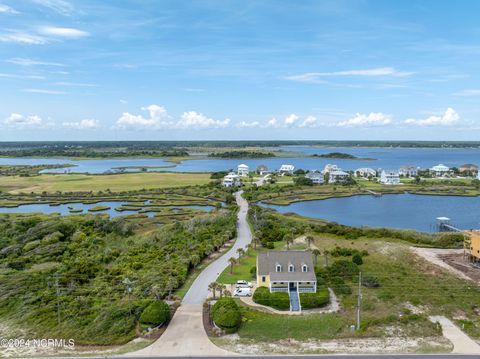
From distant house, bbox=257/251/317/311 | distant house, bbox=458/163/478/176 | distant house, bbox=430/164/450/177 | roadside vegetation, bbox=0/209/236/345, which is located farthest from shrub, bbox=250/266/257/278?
distant house, bbox=458/163/478/176

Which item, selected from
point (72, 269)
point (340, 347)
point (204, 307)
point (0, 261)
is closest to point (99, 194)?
point (0, 261)

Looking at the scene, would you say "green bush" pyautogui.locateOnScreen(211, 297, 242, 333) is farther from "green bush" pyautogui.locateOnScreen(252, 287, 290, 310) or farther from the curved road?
"green bush" pyautogui.locateOnScreen(252, 287, 290, 310)

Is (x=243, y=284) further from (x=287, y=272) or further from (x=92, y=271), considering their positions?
(x=92, y=271)

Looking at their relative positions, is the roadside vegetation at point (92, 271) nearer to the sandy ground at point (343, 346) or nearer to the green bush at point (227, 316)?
the green bush at point (227, 316)

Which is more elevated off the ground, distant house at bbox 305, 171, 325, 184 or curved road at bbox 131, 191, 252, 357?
distant house at bbox 305, 171, 325, 184

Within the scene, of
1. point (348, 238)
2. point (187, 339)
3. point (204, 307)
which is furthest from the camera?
point (348, 238)

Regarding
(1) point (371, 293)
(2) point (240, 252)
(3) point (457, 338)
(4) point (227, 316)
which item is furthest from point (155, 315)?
(3) point (457, 338)

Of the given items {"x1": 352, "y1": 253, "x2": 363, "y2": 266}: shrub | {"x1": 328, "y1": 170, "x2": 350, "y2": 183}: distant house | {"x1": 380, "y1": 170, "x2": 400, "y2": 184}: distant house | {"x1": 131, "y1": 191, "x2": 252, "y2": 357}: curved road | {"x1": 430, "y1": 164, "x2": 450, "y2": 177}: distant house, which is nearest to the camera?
{"x1": 131, "y1": 191, "x2": 252, "y2": 357}: curved road

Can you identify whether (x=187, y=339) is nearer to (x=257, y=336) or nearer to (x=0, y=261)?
(x=257, y=336)
